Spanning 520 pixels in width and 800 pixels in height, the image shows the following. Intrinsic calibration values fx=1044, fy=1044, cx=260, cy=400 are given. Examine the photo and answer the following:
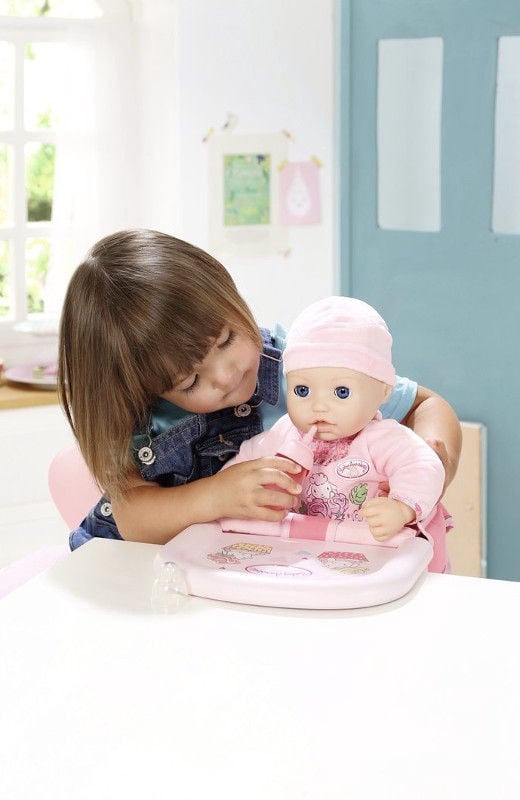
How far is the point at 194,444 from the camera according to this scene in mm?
1387

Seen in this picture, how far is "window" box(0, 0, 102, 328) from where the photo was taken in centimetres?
318

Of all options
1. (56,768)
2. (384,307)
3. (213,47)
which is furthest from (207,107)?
(56,768)

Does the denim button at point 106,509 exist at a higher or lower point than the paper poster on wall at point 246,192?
lower

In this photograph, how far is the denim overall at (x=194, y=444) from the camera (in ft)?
4.45

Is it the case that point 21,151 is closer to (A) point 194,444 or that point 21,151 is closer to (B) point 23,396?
(B) point 23,396

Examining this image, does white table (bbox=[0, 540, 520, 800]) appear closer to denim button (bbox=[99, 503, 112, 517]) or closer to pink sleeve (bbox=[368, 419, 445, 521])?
pink sleeve (bbox=[368, 419, 445, 521])

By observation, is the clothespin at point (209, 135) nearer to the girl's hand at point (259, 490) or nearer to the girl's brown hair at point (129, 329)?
the girl's brown hair at point (129, 329)

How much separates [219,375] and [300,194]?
1962 millimetres

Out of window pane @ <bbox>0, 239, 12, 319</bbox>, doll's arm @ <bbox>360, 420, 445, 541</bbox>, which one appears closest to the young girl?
doll's arm @ <bbox>360, 420, 445, 541</bbox>

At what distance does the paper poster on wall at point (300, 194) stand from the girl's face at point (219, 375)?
1870mm

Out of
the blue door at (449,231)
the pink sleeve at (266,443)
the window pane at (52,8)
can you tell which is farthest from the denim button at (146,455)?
the window pane at (52,8)

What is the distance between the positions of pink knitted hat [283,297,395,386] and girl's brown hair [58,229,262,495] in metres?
0.13

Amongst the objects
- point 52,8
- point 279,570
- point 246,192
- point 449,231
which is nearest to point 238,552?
point 279,570

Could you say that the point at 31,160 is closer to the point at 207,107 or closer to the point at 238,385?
the point at 207,107
